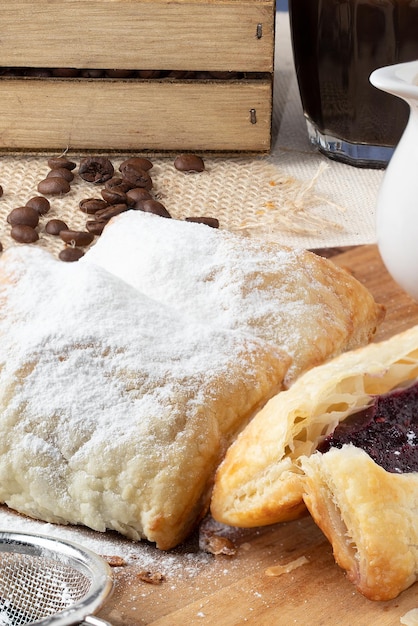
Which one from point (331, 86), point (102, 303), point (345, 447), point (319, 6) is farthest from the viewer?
point (331, 86)

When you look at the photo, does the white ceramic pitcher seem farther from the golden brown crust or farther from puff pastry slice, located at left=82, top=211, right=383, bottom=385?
the golden brown crust

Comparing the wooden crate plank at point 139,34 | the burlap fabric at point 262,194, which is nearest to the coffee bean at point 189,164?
the burlap fabric at point 262,194

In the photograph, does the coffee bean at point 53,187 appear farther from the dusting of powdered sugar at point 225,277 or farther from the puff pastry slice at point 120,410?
the puff pastry slice at point 120,410

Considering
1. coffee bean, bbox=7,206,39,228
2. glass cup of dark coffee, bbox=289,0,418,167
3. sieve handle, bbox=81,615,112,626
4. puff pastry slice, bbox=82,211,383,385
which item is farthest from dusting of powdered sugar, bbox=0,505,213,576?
glass cup of dark coffee, bbox=289,0,418,167

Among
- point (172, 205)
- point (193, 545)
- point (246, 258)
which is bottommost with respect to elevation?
point (172, 205)

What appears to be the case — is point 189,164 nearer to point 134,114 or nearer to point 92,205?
point 134,114

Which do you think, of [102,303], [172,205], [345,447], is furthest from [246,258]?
[172,205]

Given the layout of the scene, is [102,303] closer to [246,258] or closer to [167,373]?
[167,373]

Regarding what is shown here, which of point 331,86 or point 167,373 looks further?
point 331,86
